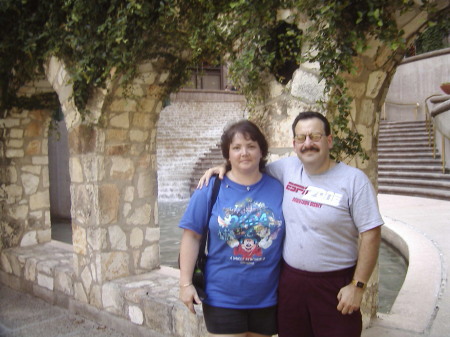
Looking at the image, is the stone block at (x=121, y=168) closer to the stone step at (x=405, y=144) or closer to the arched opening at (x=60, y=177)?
the arched opening at (x=60, y=177)

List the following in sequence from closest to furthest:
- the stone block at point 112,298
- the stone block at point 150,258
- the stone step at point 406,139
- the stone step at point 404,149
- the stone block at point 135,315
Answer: the stone block at point 135,315 → the stone block at point 112,298 → the stone block at point 150,258 → the stone step at point 404,149 → the stone step at point 406,139

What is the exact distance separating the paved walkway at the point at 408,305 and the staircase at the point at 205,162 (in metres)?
5.73

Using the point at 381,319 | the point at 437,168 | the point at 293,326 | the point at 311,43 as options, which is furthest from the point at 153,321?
the point at 437,168

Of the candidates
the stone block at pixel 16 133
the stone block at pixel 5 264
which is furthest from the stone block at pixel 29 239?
the stone block at pixel 16 133

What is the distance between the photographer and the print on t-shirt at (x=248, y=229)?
1.72 m

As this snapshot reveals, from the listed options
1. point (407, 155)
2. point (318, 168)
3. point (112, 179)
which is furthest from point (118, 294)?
point (407, 155)

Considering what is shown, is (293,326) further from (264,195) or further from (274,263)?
(264,195)

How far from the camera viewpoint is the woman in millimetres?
1729

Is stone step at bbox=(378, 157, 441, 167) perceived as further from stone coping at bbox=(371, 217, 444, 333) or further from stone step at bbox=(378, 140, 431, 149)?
stone coping at bbox=(371, 217, 444, 333)

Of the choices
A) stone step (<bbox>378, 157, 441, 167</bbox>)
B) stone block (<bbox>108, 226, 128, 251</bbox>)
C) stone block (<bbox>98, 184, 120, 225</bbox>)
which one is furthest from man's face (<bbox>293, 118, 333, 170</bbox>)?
stone step (<bbox>378, 157, 441, 167</bbox>)

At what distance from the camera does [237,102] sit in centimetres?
1520

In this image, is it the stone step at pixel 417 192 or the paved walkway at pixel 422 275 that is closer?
the paved walkway at pixel 422 275

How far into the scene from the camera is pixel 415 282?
380 centimetres

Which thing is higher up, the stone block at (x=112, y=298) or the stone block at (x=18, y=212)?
the stone block at (x=18, y=212)
